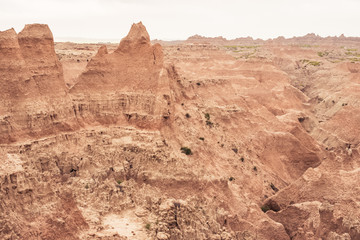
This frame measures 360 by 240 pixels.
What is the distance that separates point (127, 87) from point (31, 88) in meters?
7.86

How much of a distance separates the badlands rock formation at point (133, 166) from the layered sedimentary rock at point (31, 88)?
0.07 m

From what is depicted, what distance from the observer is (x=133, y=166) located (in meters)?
29.1

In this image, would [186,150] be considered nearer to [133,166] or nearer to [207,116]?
[133,166]

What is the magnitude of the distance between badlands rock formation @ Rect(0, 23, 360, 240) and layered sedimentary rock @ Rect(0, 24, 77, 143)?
2.9 inches

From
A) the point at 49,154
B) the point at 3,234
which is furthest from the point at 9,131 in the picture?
the point at 3,234

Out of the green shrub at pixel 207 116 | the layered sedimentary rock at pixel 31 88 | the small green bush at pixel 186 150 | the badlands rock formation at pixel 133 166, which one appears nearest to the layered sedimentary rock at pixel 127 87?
the badlands rock formation at pixel 133 166

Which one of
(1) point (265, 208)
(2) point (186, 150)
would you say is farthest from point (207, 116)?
(1) point (265, 208)

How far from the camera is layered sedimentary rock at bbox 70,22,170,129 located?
3161 cm

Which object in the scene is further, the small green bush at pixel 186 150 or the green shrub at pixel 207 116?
the green shrub at pixel 207 116

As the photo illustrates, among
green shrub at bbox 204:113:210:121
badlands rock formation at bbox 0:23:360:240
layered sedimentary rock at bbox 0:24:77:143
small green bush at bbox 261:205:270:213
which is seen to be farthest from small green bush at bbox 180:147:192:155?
green shrub at bbox 204:113:210:121

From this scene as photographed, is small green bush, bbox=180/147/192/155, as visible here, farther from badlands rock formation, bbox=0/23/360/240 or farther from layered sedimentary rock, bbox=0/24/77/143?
layered sedimentary rock, bbox=0/24/77/143

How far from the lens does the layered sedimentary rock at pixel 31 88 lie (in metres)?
26.8

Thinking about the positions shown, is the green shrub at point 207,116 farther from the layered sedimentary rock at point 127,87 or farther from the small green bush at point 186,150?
the layered sedimentary rock at point 127,87

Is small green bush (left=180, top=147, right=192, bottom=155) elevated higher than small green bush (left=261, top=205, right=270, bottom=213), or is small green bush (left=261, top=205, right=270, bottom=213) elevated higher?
small green bush (left=180, top=147, right=192, bottom=155)
